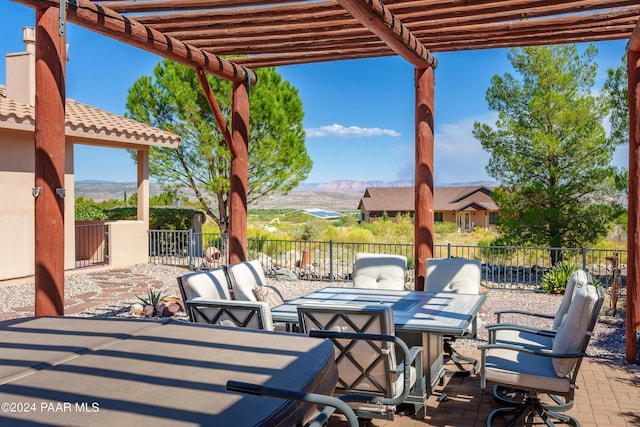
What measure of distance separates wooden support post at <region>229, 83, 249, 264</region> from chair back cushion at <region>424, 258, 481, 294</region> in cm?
280

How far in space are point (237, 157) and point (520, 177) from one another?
8.14 metres

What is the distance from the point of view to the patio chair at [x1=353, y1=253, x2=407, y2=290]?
21.0ft

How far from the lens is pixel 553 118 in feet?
41.7

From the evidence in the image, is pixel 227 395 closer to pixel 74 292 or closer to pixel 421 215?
pixel 421 215

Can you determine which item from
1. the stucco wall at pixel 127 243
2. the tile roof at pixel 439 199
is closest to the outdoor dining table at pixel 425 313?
the stucco wall at pixel 127 243

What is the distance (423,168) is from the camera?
6953 mm

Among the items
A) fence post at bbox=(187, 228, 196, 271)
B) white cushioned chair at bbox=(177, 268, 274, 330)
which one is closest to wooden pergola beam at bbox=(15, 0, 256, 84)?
white cushioned chair at bbox=(177, 268, 274, 330)

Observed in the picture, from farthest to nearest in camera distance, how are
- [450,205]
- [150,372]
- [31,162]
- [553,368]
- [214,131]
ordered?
[450,205] < [214,131] < [31,162] < [553,368] < [150,372]

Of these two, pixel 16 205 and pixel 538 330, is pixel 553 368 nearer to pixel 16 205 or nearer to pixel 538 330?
pixel 538 330

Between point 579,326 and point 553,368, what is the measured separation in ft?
1.19

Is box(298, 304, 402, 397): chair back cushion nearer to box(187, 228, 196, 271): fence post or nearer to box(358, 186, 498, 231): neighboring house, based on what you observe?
box(187, 228, 196, 271): fence post

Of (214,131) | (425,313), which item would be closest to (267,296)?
(425,313)

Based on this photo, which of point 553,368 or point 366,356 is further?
point 553,368

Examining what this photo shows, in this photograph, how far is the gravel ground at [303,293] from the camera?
20.4ft
